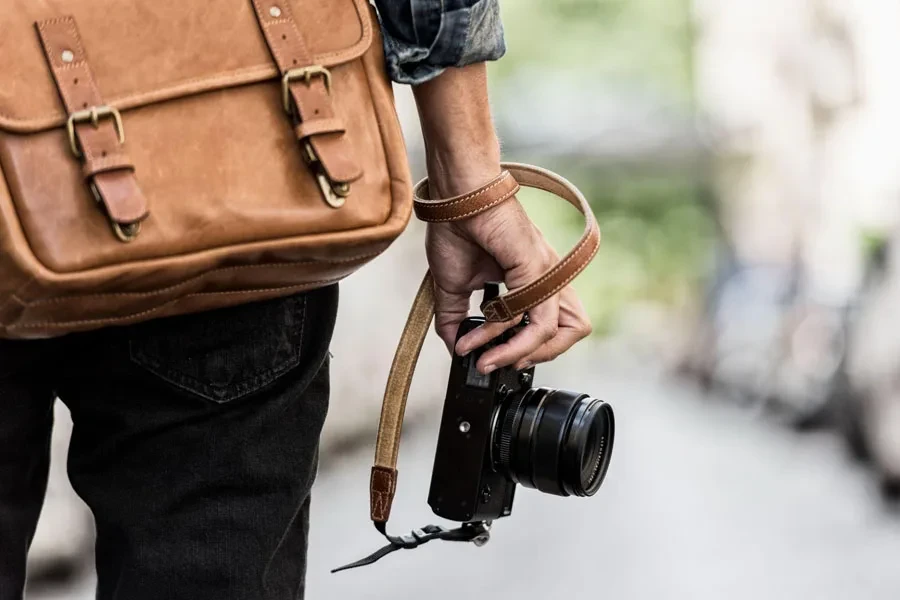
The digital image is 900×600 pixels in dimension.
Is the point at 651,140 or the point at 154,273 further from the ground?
the point at 154,273

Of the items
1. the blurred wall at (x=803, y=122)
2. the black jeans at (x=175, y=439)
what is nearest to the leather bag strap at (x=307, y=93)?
the black jeans at (x=175, y=439)

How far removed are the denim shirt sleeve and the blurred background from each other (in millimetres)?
1521

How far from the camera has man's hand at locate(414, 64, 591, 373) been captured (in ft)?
3.21

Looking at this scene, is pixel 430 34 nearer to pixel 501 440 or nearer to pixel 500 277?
pixel 500 277

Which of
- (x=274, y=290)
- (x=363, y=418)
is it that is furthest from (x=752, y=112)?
(x=274, y=290)

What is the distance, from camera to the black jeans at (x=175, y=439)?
0.85 m

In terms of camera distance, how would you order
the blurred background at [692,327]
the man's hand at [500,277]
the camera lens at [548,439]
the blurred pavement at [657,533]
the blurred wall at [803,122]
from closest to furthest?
the man's hand at [500,277] < the camera lens at [548,439] < the blurred pavement at [657,533] < the blurred background at [692,327] < the blurred wall at [803,122]

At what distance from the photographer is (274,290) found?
88 cm

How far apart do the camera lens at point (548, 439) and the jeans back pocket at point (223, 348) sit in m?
0.32

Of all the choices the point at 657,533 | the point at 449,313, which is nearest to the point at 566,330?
the point at 449,313

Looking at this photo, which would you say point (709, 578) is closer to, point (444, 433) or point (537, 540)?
point (537, 540)

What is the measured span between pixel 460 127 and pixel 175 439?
35cm

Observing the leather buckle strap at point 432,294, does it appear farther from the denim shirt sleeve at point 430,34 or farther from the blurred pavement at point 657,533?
the blurred pavement at point 657,533

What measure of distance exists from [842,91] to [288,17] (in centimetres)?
347
